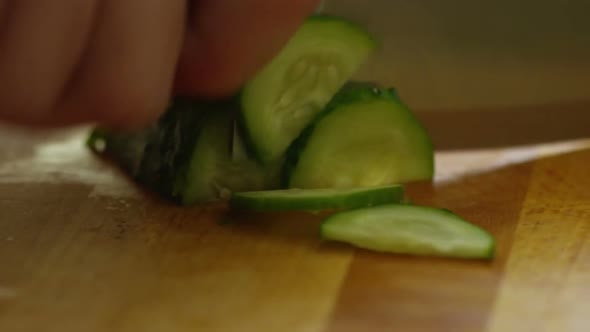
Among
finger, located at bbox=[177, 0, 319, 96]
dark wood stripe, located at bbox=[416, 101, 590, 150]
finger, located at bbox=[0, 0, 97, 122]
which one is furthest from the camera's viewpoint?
dark wood stripe, located at bbox=[416, 101, 590, 150]

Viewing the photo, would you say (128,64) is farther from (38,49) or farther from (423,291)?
(423,291)

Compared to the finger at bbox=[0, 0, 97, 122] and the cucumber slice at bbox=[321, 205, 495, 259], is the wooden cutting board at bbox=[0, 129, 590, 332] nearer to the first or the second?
the cucumber slice at bbox=[321, 205, 495, 259]

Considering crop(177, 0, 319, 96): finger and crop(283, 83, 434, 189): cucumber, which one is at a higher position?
crop(177, 0, 319, 96): finger

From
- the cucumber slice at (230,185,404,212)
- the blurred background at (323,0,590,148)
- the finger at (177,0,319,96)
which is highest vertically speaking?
the finger at (177,0,319,96)

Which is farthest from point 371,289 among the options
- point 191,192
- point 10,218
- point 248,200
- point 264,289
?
point 10,218

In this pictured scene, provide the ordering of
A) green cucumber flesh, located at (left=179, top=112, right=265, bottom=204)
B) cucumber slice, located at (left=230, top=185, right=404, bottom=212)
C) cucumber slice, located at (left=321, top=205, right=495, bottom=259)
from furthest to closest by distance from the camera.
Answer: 1. green cucumber flesh, located at (left=179, top=112, right=265, bottom=204)
2. cucumber slice, located at (left=230, top=185, right=404, bottom=212)
3. cucumber slice, located at (left=321, top=205, right=495, bottom=259)

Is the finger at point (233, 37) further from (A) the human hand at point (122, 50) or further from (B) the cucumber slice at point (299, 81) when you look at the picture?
(B) the cucumber slice at point (299, 81)

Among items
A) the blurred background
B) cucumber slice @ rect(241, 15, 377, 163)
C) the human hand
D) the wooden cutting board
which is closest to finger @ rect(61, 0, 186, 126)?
the human hand

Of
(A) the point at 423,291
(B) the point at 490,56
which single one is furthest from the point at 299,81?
(A) the point at 423,291
